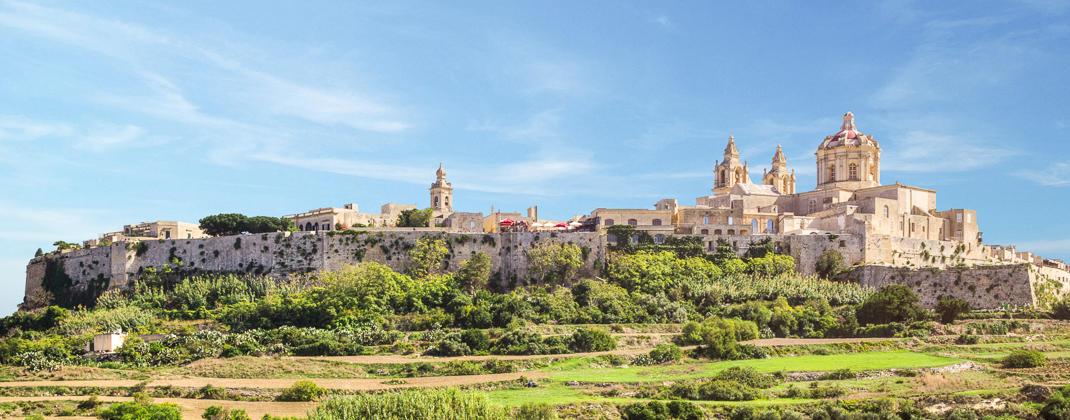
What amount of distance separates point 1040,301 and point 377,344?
33.7 meters

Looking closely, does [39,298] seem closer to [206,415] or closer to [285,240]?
[285,240]

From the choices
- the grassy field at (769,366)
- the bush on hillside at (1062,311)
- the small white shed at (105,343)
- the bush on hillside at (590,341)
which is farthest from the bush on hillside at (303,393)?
the bush on hillside at (1062,311)

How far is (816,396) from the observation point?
40844mm

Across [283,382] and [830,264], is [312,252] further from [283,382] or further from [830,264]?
[830,264]

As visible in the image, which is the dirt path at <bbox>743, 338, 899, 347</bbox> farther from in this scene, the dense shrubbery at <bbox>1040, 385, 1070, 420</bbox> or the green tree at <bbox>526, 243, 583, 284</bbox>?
the dense shrubbery at <bbox>1040, 385, 1070, 420</bbox>

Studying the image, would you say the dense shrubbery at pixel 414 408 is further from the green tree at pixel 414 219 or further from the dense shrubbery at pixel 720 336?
the green tree at pixel 414 219

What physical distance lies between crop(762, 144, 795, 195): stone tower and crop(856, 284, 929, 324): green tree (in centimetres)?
2980

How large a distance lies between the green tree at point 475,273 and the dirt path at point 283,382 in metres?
17.5

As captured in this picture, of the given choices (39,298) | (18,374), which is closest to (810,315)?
(18,374)

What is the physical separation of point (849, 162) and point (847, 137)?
6.03 feet

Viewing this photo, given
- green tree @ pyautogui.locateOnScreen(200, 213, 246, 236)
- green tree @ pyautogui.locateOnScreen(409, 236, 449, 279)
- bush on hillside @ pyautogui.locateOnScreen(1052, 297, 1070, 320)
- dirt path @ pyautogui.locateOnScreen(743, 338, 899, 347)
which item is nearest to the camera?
dirt path @ pyautogui.locateOnScreen(743, 338, 899, 347)

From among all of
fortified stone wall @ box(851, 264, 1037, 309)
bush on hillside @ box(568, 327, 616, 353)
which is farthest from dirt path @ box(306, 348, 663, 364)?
fortified stone wall @ box(851, 264, 1037, 309)

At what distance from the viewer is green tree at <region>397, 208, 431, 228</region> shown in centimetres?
7788

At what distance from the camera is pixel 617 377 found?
46719 mm
